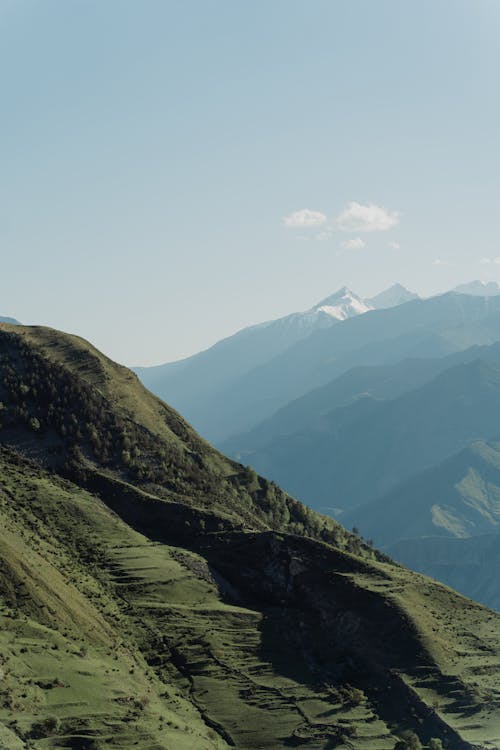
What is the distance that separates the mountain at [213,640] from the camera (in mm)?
128625

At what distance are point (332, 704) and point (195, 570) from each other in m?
46.6

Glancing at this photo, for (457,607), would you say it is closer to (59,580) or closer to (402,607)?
(402,607)

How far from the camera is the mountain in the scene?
12862cm

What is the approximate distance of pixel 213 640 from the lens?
160750 mm

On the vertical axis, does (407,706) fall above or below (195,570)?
below

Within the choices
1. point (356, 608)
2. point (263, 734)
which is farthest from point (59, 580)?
point (356, 608)

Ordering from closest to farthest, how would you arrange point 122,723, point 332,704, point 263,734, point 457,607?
point 122,723, point 263,734, point 332,704, point 457,607

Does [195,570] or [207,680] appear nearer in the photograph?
[207,680]

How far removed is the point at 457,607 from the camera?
18962 cm

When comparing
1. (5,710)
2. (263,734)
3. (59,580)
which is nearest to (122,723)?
(5,710)

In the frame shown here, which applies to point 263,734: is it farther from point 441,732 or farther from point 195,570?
point 195,570

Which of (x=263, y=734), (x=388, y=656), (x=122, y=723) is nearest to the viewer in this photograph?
(x=122, y=723)

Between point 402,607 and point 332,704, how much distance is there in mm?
31776

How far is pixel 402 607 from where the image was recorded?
172 m
